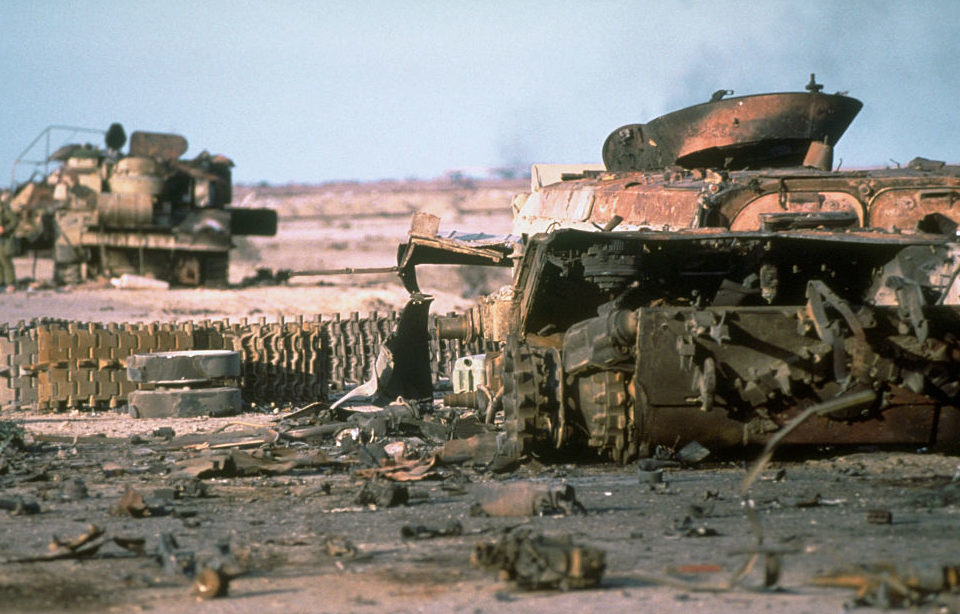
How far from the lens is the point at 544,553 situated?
5.08m

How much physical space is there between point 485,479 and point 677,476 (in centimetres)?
116

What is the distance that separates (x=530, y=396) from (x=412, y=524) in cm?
185

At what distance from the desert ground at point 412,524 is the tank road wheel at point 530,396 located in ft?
0.89

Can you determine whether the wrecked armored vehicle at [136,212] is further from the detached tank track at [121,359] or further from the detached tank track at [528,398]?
the detached tank track at [528,398]

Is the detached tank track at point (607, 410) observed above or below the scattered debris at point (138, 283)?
below

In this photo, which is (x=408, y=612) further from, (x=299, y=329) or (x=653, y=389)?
(x=299, y=329)

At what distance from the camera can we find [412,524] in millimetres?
6500

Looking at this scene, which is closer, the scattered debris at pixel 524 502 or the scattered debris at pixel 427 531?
the scattered debris at pixel 427 531

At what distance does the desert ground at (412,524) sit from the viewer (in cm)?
485

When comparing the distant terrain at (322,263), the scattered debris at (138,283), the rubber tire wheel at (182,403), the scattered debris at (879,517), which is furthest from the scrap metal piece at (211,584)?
the scattered debris at (138,283)

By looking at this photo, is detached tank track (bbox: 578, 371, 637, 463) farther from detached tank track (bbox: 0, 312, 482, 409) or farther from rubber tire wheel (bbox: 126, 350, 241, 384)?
detached tank track (bbox: 0, 312, 482, 409)

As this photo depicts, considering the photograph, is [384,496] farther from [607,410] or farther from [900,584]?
[900,584]

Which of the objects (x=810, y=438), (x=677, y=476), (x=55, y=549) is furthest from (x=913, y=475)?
(x=55, y=549)

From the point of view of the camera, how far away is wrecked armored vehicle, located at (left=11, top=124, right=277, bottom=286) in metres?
29.4
